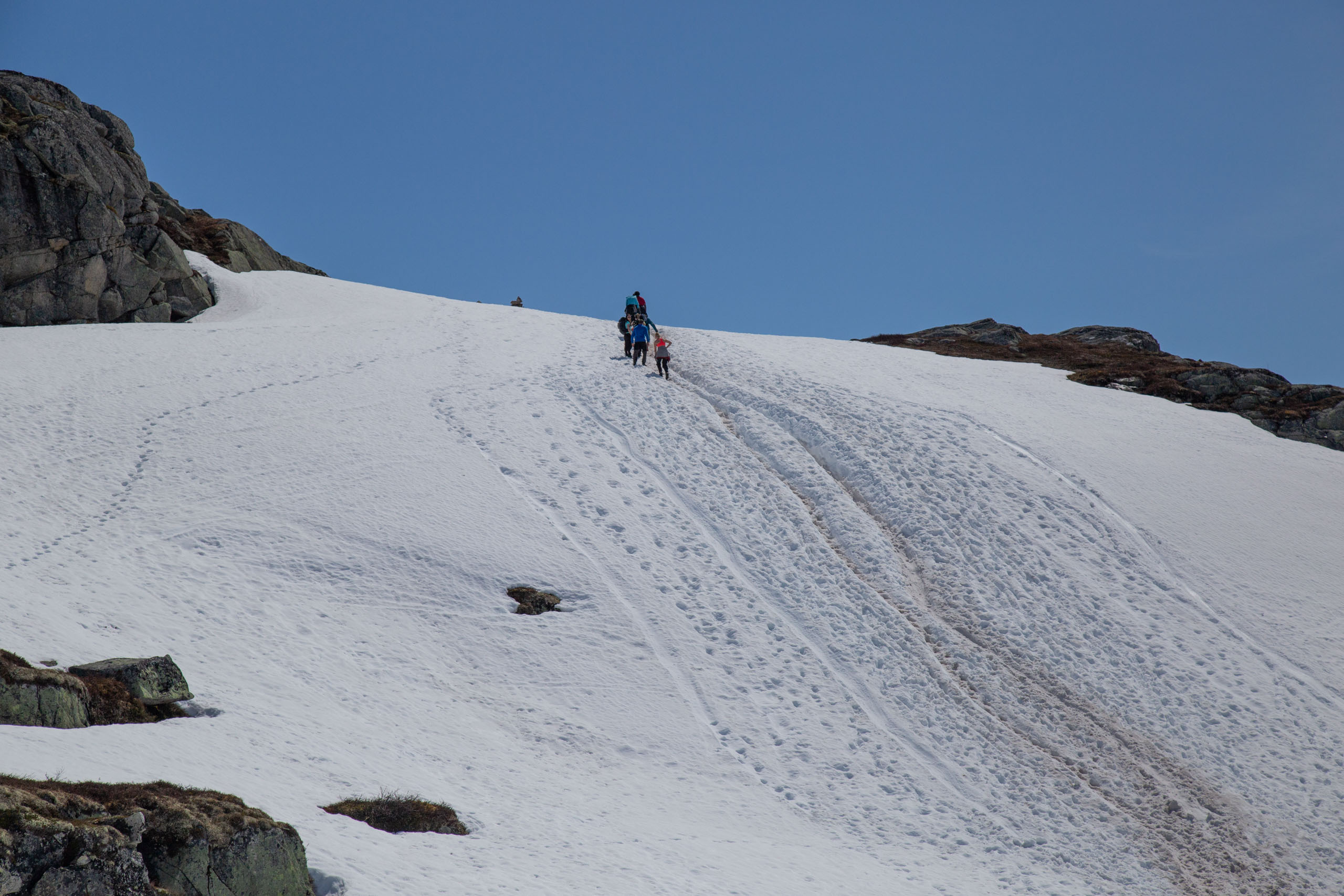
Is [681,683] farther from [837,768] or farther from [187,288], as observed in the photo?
[187,288]

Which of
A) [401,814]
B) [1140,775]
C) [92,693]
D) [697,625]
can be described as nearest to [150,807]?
[401,814]

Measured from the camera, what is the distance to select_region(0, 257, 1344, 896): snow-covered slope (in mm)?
10570

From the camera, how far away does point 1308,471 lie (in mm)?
23594

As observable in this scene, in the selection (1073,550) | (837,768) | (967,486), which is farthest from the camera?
(967,486)

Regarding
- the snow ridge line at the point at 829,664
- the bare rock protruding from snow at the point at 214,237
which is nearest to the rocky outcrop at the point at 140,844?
the snow ridge line at the point at 829,664

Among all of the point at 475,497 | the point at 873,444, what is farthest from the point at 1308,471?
the point at 475,497

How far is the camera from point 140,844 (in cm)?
615

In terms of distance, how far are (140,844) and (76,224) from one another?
31.5 metres

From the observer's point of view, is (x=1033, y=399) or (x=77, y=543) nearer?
(x=77, y=543)

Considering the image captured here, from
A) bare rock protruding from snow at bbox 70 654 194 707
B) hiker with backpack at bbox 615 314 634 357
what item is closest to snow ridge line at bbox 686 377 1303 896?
bare rock protruding from snow at bbox 70 654 194 707

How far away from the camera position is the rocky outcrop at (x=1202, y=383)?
32594 millimetres

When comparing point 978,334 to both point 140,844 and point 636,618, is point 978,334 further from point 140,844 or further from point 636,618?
point 140,844

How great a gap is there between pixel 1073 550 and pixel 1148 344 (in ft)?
172

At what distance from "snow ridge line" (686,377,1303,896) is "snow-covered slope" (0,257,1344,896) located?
5 cm
